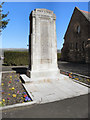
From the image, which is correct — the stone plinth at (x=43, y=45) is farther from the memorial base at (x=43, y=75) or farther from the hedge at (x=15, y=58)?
the hedge at (x=15, y=58)

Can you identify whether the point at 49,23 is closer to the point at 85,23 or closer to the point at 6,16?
the point at 6,16

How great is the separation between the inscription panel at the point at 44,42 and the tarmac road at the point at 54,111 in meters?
3.24

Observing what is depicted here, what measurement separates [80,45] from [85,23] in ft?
15.1

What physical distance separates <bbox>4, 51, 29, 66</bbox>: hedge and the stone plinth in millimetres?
9321

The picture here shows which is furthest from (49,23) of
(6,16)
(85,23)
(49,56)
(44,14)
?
(85,23)

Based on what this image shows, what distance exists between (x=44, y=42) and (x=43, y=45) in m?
Result: 0.21

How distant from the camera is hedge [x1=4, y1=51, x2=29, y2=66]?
1407 centimetres

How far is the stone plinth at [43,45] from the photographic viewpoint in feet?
18.1

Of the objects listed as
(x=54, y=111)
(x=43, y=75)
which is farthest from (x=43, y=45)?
(x=54, y=111)

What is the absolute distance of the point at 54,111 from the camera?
2486 millimetres

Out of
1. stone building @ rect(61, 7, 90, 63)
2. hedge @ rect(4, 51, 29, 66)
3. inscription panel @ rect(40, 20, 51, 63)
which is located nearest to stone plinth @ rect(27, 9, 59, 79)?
inscription panel @ rect(40, 20, 51, 63)

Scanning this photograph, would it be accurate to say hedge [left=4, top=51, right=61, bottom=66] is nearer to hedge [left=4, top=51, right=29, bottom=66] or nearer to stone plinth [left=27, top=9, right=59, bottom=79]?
hedge [left=4, top=51, right=29, bottom=66]

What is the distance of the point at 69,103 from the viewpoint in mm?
2918

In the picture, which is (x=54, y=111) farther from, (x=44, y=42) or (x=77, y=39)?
(x=77, y=39)
